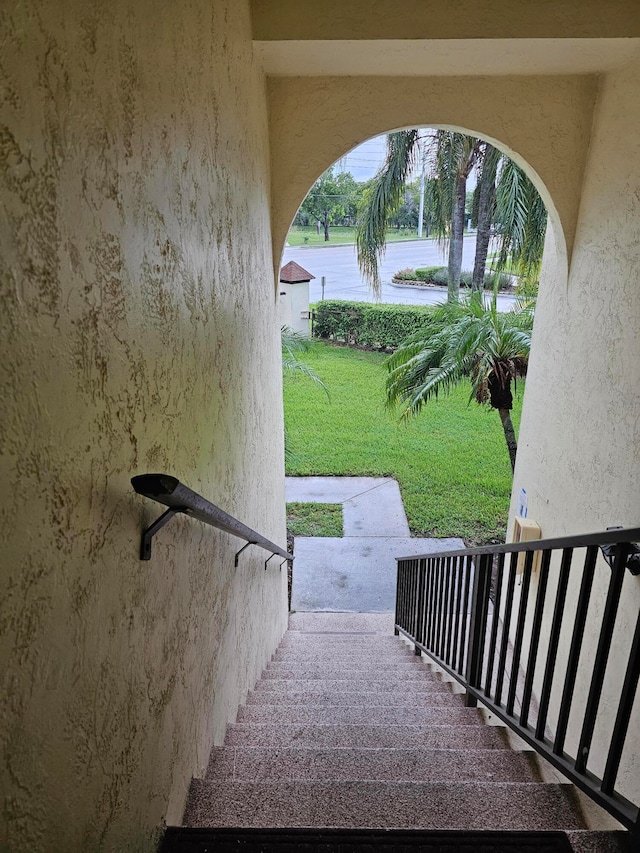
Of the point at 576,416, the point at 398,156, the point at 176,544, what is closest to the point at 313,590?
the point at 576,416

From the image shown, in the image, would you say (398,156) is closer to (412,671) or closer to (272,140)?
(272,140)

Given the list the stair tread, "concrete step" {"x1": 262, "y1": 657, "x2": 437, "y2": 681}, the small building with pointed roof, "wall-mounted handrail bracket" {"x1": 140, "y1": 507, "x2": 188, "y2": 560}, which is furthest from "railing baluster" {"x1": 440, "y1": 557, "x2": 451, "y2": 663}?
the small building with pointed roof

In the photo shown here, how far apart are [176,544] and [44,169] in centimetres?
104

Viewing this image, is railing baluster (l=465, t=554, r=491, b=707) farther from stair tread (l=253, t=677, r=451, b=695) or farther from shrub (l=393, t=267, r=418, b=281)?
shrub (l=393, t=267, r=418, b=281)

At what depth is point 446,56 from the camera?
336cm

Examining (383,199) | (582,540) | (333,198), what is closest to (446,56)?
(582,540)

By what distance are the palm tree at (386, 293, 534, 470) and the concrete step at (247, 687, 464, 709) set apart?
3.29 metres

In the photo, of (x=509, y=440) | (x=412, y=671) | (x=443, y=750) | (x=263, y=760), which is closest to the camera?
(x=263, y=760)

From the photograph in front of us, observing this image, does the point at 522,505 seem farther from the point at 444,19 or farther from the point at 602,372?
the point at 444,19

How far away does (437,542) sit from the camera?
7402 millimetres

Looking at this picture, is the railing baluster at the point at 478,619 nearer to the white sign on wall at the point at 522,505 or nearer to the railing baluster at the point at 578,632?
the railing baluster at the point at 578,632

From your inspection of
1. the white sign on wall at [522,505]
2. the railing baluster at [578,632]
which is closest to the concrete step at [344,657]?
the white sign on wall at [522,505]

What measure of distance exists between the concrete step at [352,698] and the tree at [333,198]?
27850 mm

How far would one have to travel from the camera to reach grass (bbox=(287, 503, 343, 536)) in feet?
25.0
